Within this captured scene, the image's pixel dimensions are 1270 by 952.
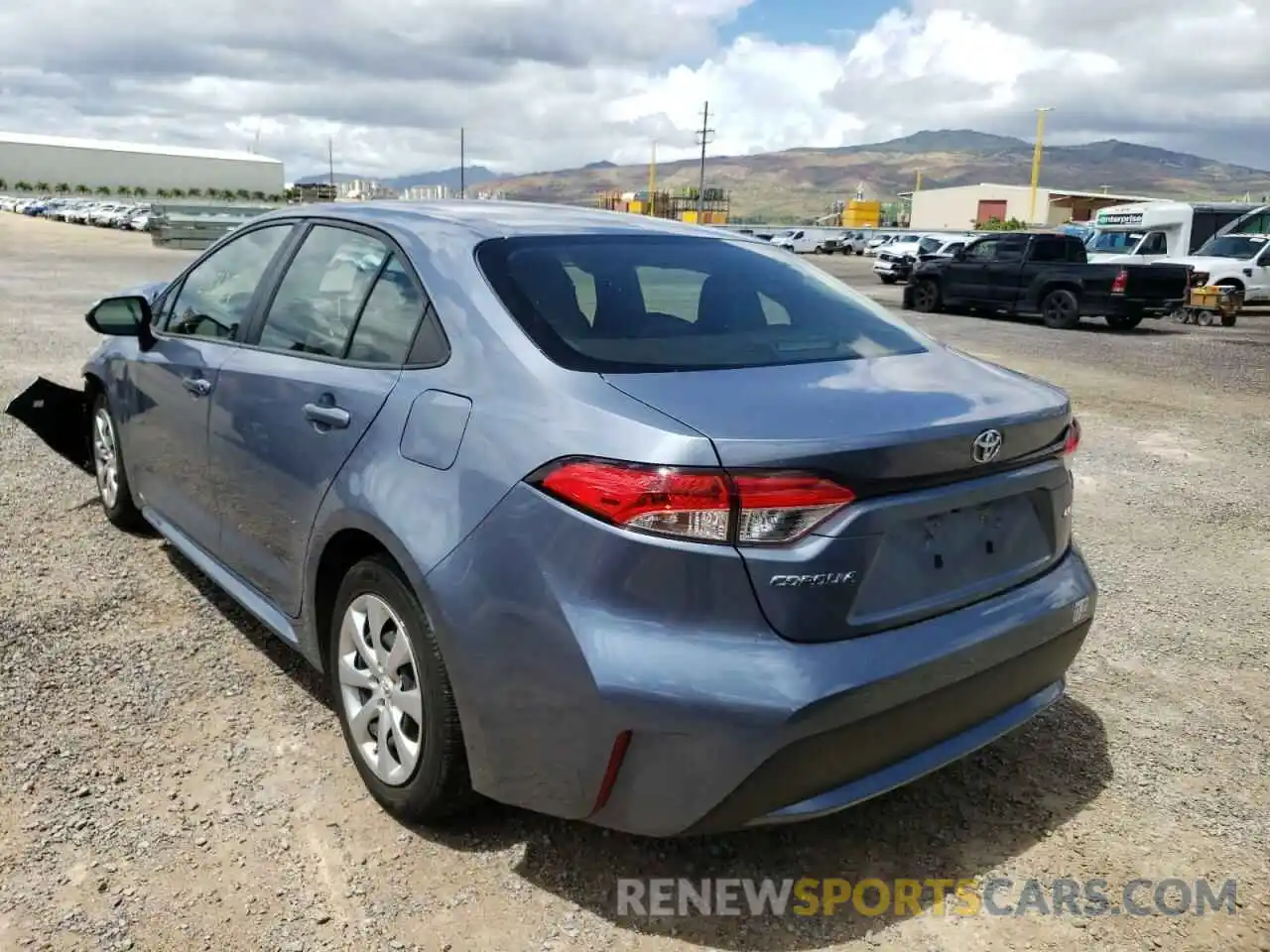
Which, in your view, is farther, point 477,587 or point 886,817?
point 886,817

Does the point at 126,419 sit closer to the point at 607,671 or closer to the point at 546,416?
the point at 546,416

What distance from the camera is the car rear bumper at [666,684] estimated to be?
2.12 metres

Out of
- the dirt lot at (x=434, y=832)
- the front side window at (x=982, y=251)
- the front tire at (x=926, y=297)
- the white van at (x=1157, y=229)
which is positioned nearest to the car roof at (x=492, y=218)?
the dirt lot at (x=434, y=832)

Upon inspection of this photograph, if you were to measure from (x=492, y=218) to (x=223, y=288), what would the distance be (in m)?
1.34

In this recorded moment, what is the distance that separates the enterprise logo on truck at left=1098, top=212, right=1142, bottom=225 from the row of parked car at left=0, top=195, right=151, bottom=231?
3850 cm

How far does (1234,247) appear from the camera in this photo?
68.6 ft

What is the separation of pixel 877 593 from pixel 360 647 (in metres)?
1.44

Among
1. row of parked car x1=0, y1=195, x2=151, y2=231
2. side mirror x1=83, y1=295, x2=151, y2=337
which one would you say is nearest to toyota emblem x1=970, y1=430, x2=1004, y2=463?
side mirror x1=83, y1=295, x2=151, y2=337

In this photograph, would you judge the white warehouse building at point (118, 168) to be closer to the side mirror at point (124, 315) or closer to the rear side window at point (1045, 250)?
the rear side window at point (1045, 250)

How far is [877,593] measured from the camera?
2.24 meters

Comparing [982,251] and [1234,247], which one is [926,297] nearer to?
[982,251]

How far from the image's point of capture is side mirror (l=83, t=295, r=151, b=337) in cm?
412

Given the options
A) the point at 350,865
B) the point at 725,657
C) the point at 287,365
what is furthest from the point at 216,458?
the point at 725,657

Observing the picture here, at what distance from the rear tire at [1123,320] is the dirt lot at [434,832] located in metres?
13.9
